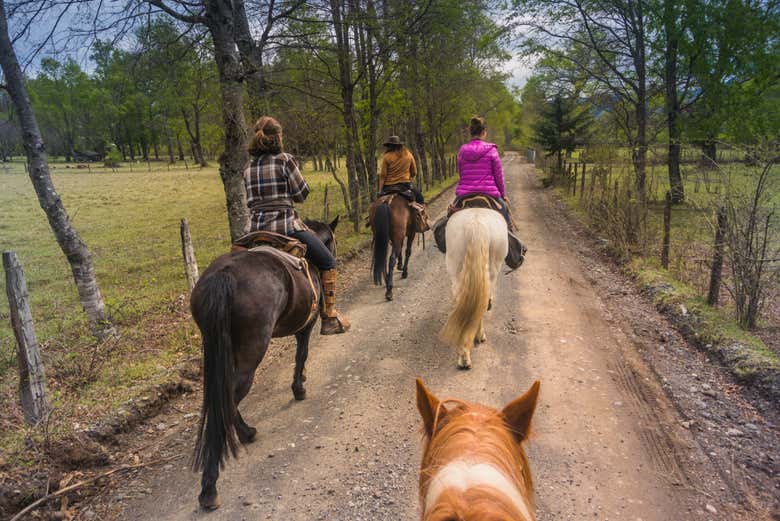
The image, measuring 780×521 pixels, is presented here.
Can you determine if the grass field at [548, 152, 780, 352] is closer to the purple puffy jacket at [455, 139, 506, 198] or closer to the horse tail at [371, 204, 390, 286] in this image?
the purple puffy jacket at [455, 139, 506, 198]

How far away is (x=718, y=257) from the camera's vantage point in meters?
5.63

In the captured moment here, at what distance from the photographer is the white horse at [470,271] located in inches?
189

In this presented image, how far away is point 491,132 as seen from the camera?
1727 inches

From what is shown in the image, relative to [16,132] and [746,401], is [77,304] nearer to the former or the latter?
[16,132]

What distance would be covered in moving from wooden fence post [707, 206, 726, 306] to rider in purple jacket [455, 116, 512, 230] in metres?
2.62

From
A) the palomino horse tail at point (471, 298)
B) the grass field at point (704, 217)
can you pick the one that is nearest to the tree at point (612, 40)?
the grass field at point (704, 217)

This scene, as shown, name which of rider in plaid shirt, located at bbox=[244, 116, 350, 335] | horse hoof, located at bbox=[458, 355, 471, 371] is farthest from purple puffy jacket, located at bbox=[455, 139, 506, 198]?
rider in plaid shirt, located at bbox=[244, 116, 350, 335]

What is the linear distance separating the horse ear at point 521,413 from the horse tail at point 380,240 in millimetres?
5931

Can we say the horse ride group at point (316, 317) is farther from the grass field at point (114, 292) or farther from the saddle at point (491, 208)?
the grass field at point (114, 292)

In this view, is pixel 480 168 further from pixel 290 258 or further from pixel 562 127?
pixel 562 127

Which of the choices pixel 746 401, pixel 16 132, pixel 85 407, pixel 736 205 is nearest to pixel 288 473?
pixel 85 407

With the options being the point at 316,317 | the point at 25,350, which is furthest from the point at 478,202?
the point at 25,350

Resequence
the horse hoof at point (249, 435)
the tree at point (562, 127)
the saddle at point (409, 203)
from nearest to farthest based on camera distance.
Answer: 1. the horse hoof at point (249, 435)
2. the saddle at point (409, 203)
3. the tree at point (562, 127)

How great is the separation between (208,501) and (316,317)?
6.15ft
